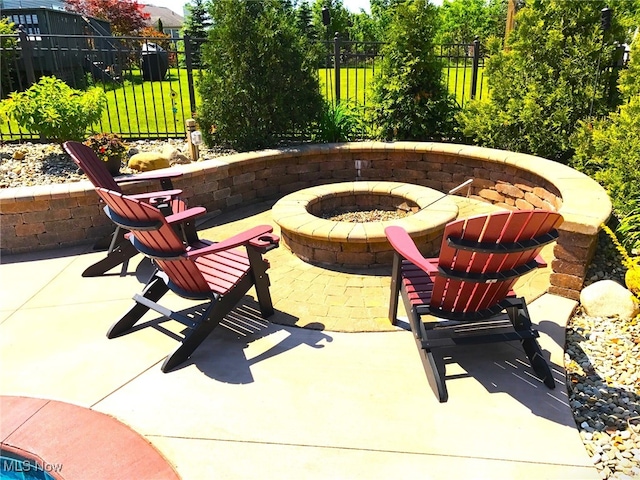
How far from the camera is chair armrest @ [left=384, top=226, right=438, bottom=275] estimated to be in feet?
9.30

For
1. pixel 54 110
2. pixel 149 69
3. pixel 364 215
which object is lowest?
pixel 364 215

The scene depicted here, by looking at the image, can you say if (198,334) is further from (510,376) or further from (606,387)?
(606,387)

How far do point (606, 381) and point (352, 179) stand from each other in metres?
4.40

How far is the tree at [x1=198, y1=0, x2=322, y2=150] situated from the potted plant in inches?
52.3

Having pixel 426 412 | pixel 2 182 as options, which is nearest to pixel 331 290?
pixel 426 412

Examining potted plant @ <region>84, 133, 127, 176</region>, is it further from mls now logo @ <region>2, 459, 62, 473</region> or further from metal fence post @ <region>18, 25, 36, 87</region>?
mls now logo @ <region>2, 459, 62, 473</region>

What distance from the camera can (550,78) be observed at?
5.75m

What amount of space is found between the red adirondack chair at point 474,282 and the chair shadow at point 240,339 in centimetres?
74

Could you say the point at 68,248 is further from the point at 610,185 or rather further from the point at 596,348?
the point at 610,185

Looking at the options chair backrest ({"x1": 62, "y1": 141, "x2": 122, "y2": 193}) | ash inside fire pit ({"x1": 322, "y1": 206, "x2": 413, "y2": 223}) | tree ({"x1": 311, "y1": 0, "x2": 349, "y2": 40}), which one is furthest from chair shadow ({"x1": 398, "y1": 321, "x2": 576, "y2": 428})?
tree ({"x1": 311, "y1": 0, "x2": 349, "y2": 40})

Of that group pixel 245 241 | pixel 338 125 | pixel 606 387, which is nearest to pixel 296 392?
pixel 245 241

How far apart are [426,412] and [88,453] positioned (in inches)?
70.0

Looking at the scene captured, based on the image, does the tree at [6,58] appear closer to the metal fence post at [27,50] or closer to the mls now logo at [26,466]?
the metal fence post at [27,50]

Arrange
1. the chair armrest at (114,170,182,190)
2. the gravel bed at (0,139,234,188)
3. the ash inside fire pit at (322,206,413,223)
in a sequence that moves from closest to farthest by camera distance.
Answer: the chair armrest at (114,170,182,190) < the ash inside fire pit at (322,206,413,223) < the gravel bed at (0,139,234,188)
